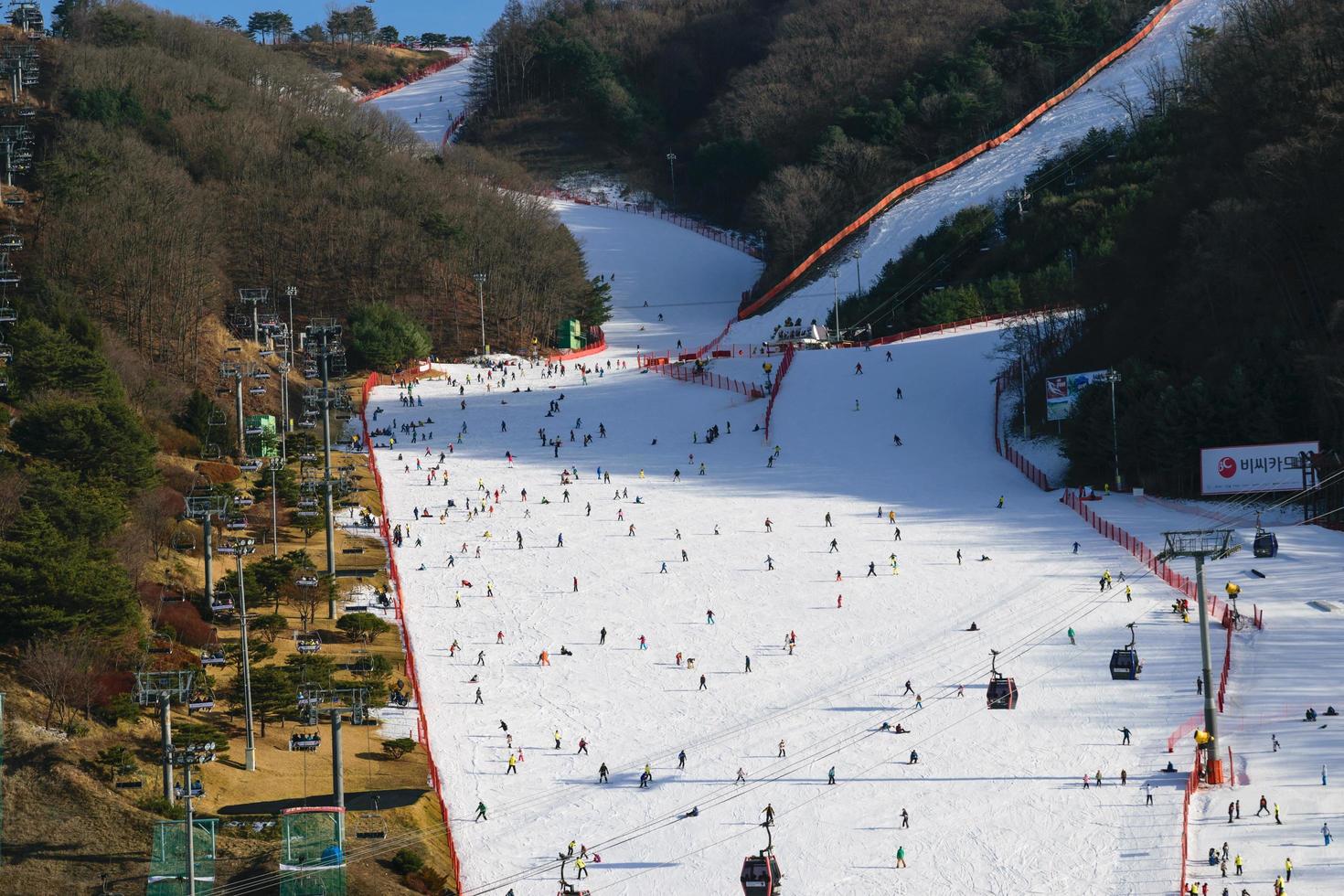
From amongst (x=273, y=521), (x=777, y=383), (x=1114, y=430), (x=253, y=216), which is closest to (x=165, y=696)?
(x=273, y=521)

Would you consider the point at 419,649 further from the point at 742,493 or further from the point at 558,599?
the point at 742,493

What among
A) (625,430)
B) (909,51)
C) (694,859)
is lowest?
(694,859)

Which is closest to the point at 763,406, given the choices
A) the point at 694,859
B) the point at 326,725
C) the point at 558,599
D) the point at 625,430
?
the point at 625,430

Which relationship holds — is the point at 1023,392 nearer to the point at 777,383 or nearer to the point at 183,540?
the point at 777,383

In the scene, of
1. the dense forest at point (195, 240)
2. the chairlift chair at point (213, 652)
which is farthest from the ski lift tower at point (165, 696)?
the dense forest at point (195, 240)

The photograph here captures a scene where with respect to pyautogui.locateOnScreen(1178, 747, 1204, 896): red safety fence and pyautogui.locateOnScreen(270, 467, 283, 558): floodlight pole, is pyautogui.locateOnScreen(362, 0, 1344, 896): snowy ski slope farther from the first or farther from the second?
pyautogui.locateOnScreen(270, 467, 283, 558): floodlight pole
